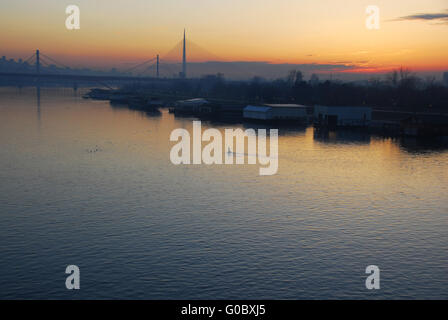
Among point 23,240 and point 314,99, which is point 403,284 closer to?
point 23,240

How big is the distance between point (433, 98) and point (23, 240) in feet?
245

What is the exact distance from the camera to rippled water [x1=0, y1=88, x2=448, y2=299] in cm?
1330

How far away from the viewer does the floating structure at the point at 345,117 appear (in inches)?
2232

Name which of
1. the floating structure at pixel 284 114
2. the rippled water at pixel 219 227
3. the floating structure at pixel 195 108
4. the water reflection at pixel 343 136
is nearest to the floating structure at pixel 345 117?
the water reflection at pixel 343 136

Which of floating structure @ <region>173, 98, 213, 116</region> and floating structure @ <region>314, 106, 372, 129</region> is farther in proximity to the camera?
floating structure @ <region>173, 98, 213, 116</region>

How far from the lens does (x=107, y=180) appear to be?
85.0 feet

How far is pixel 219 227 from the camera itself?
59.4 ft

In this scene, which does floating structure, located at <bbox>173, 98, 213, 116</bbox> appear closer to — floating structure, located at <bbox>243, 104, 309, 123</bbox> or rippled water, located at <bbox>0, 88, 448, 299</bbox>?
floating structure, located at <bbox>243, 104, 309, 123</bbox>

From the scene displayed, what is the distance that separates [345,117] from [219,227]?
42.8m

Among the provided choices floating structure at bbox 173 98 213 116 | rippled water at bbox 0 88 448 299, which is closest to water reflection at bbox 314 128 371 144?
rippled water at bbox 0 88 448 299

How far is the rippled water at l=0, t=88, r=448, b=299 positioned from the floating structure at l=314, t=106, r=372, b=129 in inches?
902

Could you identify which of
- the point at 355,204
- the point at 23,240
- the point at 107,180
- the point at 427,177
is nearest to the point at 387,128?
the point at 427,177

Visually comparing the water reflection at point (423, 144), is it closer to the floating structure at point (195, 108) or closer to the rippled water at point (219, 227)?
the rippled water at point (219, 227)
